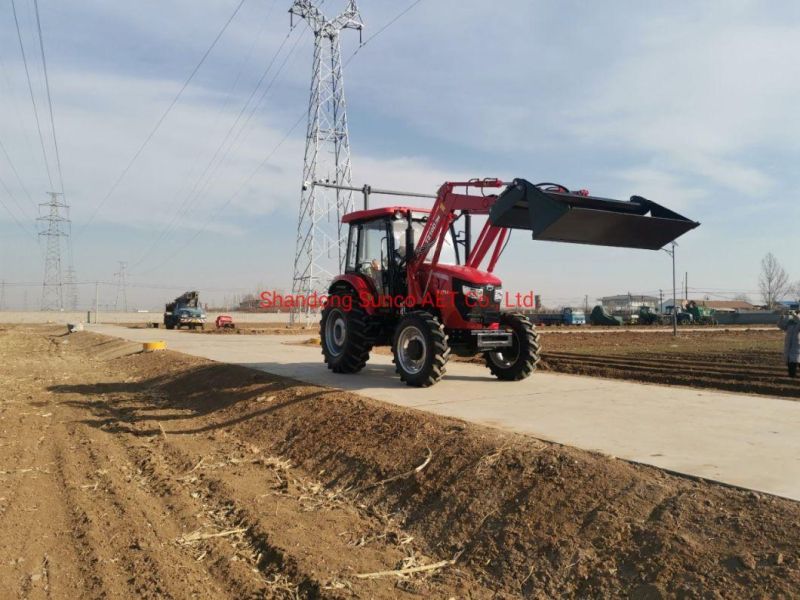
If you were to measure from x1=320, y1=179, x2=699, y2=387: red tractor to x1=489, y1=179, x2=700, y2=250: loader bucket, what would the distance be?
0.01 m

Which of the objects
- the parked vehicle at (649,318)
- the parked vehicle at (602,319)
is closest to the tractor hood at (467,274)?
the parked vehicle at (602,319)

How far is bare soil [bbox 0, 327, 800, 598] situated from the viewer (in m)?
3.44

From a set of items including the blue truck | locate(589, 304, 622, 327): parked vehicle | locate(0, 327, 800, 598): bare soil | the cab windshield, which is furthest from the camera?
the blue truck

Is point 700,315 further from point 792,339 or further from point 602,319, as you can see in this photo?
point 792,339

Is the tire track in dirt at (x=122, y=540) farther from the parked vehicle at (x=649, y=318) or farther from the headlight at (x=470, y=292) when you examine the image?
the parked vehicle at (x=649, y=318)

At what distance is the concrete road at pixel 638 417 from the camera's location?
4582 mm

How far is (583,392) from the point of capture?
332 inches

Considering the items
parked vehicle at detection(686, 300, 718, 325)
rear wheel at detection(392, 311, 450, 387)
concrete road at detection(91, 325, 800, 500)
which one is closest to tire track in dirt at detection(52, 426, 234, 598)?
concrete road at detection(91, 325, 800, 500)

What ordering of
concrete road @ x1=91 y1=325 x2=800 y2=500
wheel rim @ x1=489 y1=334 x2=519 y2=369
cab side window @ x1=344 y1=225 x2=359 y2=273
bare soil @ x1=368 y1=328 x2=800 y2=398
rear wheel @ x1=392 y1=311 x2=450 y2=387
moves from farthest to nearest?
bare soil @ x1=368 y1=328 x2=800 y2=398 → cab side window @ x1=344 y1=225 x2=359 y2=273 → wheel rim @ x1=489 y1=334 x2=519 y2=369 → rear wheel @ x1=392 y1=311 x2=450 y2=387 → concrete road @ x1=91 y1=325 x2=800 y2=500

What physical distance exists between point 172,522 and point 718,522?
157 inches

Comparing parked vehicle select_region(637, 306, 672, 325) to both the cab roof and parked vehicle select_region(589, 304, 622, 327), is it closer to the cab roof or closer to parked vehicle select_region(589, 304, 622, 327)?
parked vehicle select_region(589, 304, 622, 327)

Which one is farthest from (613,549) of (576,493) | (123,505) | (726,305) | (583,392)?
(726,305)

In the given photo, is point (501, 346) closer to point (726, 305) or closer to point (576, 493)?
point (576, 493)

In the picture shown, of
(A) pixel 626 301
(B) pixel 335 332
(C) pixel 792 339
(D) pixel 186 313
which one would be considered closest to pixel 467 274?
(B) pixel 335 332
